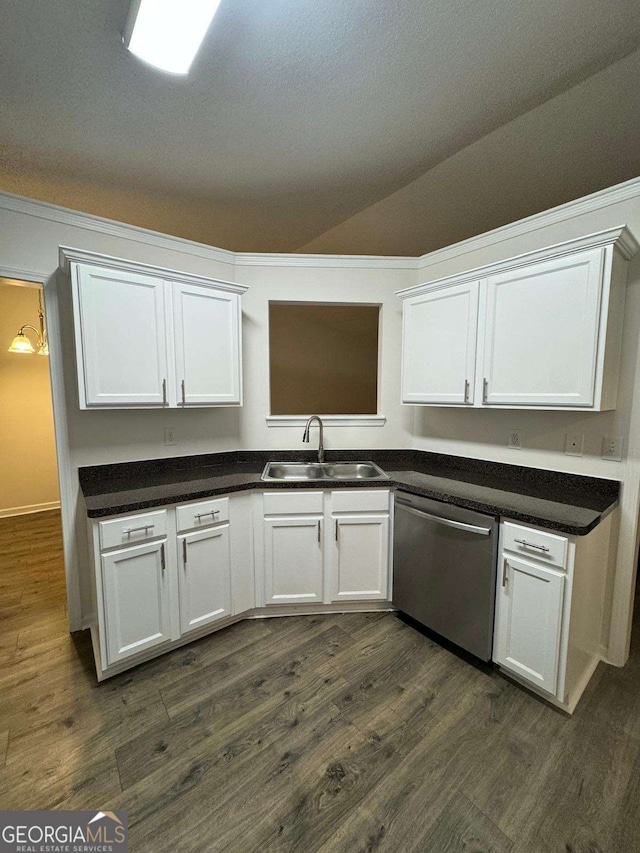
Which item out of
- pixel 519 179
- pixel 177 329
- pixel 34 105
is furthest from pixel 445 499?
pixel 34 105

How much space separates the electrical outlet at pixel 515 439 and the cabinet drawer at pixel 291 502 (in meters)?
1.28

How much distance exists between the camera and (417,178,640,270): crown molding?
1868 mm

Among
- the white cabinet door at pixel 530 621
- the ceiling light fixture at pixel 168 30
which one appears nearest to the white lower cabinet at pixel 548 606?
the white cabinet door at pixel 530 621

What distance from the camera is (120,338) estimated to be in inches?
80.1

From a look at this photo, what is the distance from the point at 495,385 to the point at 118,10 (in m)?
2.30

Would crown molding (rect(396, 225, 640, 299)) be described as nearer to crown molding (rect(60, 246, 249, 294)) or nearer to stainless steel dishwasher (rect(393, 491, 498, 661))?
stainless steel dishwasher (rect(393, 491, 498, 661))

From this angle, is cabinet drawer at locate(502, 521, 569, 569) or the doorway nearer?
cabinet drawer at locate(502, 521, 569, 569)

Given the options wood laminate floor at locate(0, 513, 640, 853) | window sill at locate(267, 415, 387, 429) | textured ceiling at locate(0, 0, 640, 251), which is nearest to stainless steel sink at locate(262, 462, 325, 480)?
window sill at locate(267, 415, 387, 429)

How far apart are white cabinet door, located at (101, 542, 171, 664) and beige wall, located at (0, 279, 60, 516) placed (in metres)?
3.33

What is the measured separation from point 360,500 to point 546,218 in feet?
6.58

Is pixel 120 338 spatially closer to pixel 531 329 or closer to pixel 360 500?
pixel 360 500

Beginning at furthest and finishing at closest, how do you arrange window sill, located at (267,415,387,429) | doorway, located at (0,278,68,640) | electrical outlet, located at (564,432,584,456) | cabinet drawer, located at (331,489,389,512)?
doorway, located at (0,278,68,640) < window sill, located at (267,415,387,429) < cabinet drawer, located at (331,489,389,512) < electrical outlet, located at (564,432,584,456)

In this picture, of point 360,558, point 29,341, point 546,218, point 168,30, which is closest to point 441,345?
Result: point 546,218

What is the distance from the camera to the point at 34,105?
1.73 m
